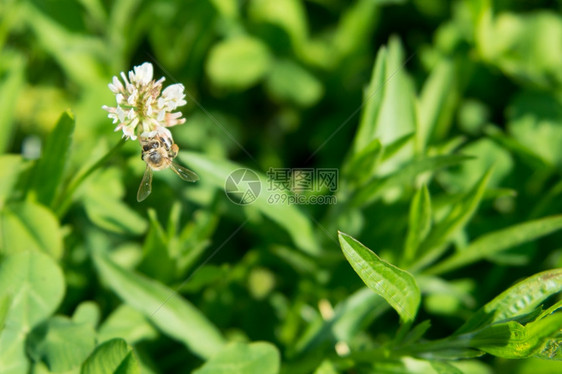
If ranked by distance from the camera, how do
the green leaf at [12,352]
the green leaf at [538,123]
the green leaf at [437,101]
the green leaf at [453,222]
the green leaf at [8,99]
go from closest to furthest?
the green leaf at [12,352], the green leaf at [453,222], the green leaf at [8,99], the green leaf at [437,101], the green leaf at [538,123]

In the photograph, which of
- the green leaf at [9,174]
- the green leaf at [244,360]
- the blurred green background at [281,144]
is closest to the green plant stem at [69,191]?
the blurred green background at [281,144]

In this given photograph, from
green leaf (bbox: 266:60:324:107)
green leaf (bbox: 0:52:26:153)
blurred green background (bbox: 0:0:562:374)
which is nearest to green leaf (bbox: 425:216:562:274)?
blurred green background (bbox: 0:0:562:374)

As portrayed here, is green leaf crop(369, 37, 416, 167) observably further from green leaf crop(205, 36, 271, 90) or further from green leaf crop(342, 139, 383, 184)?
green leaf crop(205, 36, 271, 90)

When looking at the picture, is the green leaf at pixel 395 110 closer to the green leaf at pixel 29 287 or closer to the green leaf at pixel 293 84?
the green leaf at pixel 293 84

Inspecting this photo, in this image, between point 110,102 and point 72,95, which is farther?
point 72,95

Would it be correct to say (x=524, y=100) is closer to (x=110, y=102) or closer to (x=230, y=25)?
(x=230, y=25)

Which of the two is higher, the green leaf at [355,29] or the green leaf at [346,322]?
the green leaf at [355,29]

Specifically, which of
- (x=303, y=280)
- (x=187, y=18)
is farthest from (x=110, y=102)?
(x=303, y=280)
